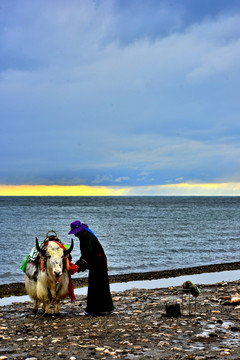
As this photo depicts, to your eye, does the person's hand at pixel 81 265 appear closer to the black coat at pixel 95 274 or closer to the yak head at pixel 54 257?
the black coat at pixel 95 274

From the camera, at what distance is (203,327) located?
9.41 meters

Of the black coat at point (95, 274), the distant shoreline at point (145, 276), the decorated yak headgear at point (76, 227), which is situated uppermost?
the decorated yak headgear at point (76, 227)

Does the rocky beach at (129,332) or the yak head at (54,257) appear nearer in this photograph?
the rocky beach at (129,332)

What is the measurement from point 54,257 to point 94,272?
4.02ft

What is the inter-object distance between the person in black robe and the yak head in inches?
20.0

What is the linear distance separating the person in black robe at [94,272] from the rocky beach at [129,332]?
347mm

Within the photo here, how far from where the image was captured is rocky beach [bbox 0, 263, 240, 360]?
775 cm

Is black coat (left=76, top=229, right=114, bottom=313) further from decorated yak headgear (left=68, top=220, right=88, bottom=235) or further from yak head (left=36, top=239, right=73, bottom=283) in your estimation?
yak head (left=36, top=239, right=73, bottom=283)

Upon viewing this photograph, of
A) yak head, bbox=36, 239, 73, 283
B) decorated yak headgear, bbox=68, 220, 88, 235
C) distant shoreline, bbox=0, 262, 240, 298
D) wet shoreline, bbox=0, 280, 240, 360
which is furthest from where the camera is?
distant shoreline, bbox=0, 262, 240, 298

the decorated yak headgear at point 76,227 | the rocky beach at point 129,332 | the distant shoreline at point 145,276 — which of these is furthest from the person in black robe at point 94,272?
the distant shoreline at point 145,276

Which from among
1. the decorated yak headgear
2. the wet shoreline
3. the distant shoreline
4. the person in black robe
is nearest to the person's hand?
the person in black robe

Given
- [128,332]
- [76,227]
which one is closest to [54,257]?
[76,227]

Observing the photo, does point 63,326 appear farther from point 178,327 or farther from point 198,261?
point 198,261

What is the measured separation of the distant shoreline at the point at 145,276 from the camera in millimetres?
18047
